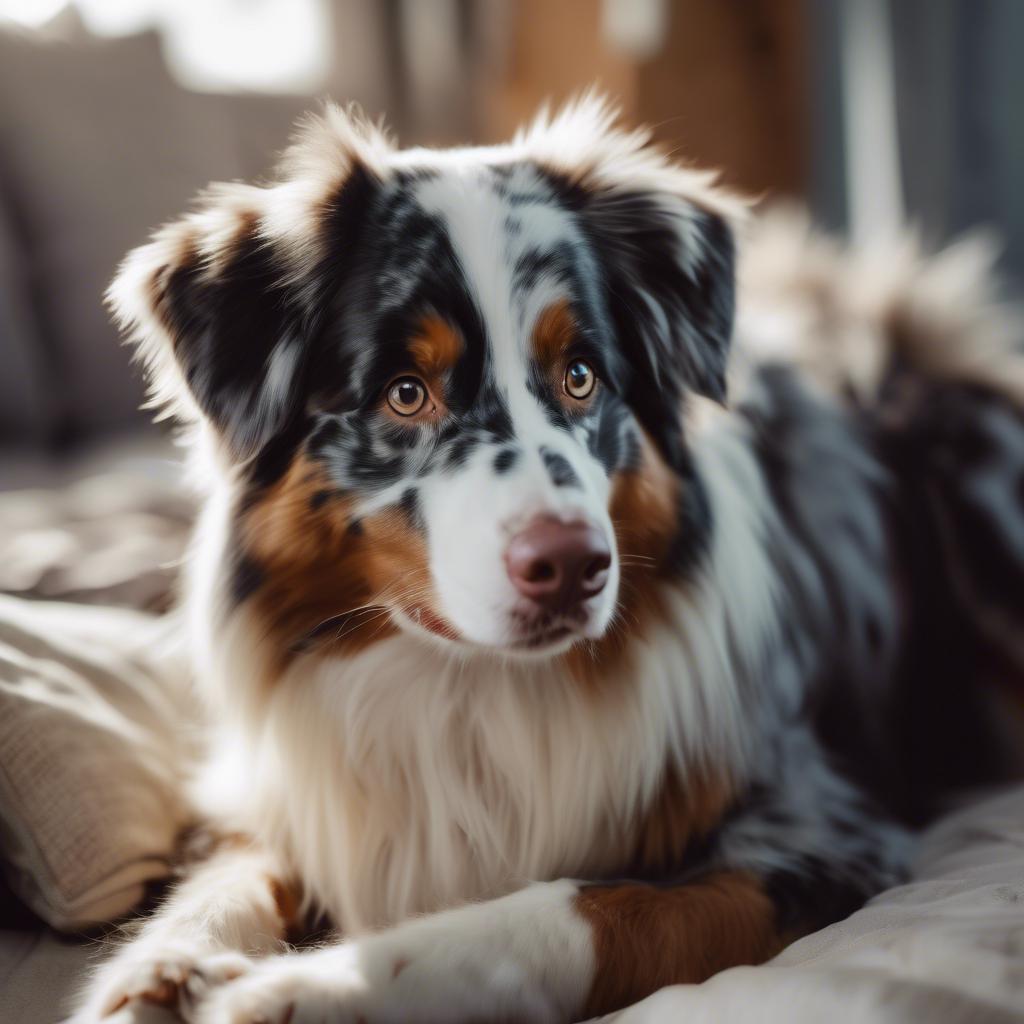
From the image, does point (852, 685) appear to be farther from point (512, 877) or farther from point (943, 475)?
point (512, 877)

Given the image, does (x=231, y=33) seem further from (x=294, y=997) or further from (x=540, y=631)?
(x=294, y=997)

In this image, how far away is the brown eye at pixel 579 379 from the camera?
144 centimetres

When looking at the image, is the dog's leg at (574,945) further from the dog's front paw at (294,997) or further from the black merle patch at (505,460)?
the black merle patch at (505,460)

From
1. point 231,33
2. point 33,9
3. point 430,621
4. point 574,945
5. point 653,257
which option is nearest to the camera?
point 574,945

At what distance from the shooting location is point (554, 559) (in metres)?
1.17

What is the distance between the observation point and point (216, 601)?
1.53 metres

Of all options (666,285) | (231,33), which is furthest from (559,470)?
(231,33)

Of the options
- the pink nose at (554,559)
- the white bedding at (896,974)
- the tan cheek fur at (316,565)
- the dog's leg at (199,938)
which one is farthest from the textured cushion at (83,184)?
the white bedding at (896,974)

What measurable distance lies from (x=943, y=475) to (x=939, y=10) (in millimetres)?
1882

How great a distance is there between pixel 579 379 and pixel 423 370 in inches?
8.6

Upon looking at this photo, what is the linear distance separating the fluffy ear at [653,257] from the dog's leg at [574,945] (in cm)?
64

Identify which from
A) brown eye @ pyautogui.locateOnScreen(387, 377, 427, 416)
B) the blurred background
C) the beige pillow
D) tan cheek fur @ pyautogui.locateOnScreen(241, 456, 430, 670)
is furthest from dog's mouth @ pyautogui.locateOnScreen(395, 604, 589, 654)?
the blurred background

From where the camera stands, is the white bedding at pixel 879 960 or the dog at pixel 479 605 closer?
the white bedding at pixel 879 960

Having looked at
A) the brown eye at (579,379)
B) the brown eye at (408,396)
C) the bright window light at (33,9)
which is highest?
the bright window light at (33,9)
